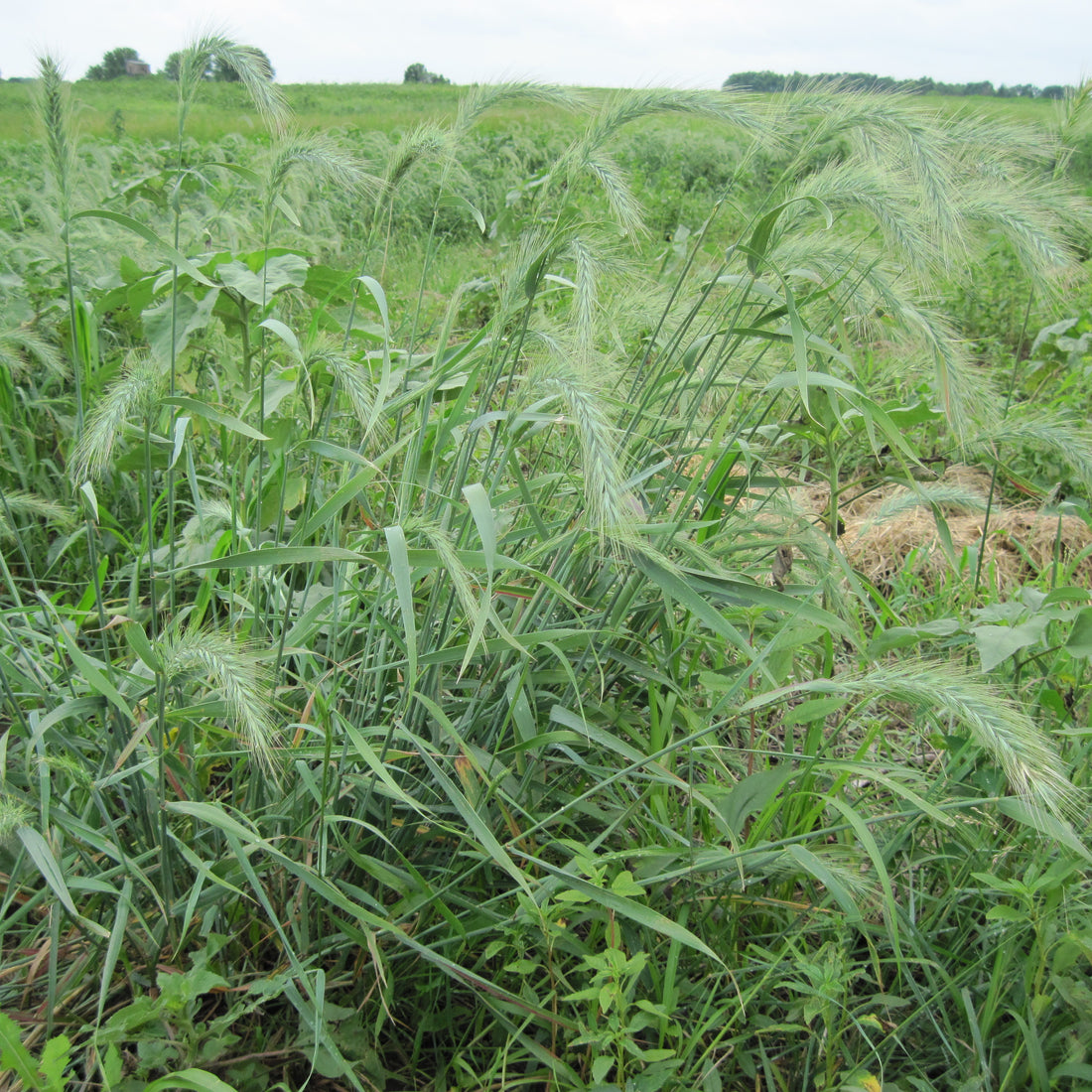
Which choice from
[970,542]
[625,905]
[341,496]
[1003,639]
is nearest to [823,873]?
[625,905]

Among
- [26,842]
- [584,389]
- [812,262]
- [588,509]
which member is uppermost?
[812,262]

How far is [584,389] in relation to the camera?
1149 millimetres

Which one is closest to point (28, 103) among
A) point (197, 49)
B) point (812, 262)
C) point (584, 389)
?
point (197, 49)

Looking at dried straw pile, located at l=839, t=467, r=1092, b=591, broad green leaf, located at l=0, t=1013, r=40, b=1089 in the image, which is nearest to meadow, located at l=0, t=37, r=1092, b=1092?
broad green leaf, located at l=0, t=1013, r=40, b=1089

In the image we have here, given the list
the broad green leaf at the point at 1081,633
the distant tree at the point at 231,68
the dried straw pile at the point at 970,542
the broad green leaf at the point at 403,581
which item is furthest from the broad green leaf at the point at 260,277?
the dried straw pile at the point at 970,542

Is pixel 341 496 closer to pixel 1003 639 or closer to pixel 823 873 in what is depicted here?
pixel 823 873

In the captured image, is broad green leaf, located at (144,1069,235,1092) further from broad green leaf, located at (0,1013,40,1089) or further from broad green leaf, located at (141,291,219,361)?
broad green leaf, located at (141,291,219,361)

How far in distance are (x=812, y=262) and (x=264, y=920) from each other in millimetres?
1311

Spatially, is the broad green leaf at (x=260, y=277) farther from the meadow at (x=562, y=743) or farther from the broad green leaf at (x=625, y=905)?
the broad green leaf at (x=625, y=905)

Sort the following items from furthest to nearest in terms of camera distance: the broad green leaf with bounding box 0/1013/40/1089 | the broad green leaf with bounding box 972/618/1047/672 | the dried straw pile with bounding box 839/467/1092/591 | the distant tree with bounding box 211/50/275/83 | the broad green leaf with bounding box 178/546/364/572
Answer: the dried straw pile with bounding box 839/467/1092/591, the distant tree with bounding box 211/50/275/83, the broad green leaf with bounding box 972/618/1047/672, the broad green leaf with bounding box 178/546/364/572, the broad green leaf with bounding box 0/1013/40/1089

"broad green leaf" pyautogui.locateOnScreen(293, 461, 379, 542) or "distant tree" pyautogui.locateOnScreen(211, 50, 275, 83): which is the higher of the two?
"distant tree" pyautogui.locateOnScreen(211, 50, 275, 83)

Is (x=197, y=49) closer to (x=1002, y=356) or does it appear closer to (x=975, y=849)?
(x=975, y=849)

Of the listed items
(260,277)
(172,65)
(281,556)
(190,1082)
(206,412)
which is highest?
(172,65)

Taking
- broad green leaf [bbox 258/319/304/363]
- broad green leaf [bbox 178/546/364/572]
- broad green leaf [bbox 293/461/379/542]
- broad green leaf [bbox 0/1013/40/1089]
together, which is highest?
broad green leaf [bbox 258/319/304/363]
